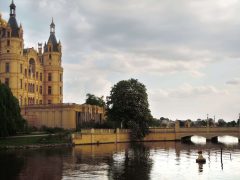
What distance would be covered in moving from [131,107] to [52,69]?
3606cm

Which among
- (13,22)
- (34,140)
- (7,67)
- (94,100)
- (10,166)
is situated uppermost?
(13,22)

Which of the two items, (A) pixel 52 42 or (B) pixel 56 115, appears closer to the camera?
(B) pixel 56 115

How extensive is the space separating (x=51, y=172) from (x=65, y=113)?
5458 centimetres

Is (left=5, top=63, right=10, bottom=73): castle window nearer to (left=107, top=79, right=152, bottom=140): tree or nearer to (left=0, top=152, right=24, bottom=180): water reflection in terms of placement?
(left=107, top=79, right=152, bottom=140): tree

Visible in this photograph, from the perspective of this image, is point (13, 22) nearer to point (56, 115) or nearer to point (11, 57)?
point (11, 57)

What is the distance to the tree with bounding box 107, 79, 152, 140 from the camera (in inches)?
3543

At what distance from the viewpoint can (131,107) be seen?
90.1 metres

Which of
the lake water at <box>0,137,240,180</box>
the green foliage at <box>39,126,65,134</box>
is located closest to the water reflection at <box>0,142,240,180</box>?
the lake water at <box>0,137,240,180</box>

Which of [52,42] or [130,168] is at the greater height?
[52,42]

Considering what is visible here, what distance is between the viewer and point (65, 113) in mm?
94375

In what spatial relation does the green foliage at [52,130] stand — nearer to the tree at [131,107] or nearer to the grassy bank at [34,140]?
the grassy bank at [34,140]

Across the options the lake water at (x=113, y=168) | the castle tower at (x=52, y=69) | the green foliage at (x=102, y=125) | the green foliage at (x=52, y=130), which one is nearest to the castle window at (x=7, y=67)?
the castle tower at (x=52, y=69)

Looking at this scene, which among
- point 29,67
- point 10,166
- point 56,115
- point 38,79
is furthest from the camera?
point 38,79

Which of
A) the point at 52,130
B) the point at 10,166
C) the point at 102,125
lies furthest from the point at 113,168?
the point at 102,125
